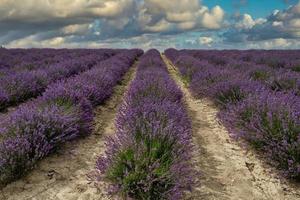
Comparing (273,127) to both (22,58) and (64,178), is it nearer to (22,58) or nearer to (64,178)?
(64,178)

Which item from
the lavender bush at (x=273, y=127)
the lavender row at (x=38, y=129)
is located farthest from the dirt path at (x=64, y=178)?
the lavender bush at (x=273, y=127)

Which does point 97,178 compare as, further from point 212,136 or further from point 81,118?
point 212,136

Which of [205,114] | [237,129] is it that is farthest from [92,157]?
[205,114]

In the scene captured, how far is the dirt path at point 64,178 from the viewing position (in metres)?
3.42

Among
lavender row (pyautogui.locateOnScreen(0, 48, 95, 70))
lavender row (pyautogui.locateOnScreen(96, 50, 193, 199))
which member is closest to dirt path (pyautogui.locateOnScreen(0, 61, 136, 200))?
lavender row (pyautogui.locateOnScreen(96, 50, 193, 199))

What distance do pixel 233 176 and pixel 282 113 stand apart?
100 centimetres

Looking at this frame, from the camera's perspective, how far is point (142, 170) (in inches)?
125

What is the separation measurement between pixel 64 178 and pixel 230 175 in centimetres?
Answer: 164

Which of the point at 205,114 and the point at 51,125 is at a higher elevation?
the point at 51,125

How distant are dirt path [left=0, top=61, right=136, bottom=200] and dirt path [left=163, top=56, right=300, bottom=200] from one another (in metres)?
1.01

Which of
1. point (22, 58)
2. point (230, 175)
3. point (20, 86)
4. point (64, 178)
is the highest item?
point (20, 86)

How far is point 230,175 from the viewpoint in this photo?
400 cm

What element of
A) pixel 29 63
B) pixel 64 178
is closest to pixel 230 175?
pixel 64 178

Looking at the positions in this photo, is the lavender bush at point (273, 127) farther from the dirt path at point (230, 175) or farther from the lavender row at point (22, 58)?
the lavender row at point (22, 58)
